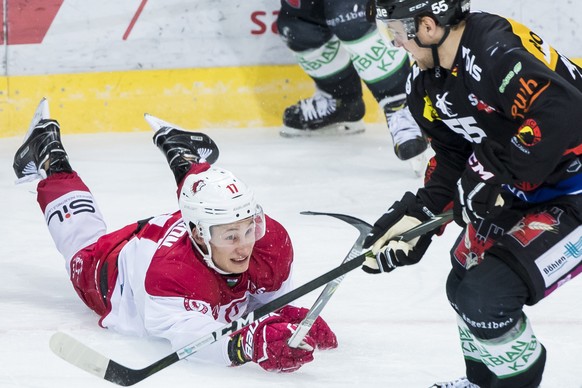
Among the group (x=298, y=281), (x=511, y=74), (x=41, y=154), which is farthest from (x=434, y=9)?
(x=41, y=154)

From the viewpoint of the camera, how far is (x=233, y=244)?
297 centimetres

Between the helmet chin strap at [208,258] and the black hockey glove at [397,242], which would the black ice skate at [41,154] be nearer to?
the helmet chin strap at [208,258]

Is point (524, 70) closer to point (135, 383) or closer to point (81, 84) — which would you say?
point (135, 383)

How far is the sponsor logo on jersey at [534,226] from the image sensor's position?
2.43 meters

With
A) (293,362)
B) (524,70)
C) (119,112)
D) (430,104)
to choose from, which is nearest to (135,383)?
(293,362)

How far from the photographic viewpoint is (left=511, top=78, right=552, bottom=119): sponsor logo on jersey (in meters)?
2.34

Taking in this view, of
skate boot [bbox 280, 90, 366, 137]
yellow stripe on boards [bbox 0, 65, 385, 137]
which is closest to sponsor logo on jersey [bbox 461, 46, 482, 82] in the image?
skate boot [bbox 280, 90, 366, 137]

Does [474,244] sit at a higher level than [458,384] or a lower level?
higher

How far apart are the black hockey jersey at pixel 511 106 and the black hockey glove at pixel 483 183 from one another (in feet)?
0.07

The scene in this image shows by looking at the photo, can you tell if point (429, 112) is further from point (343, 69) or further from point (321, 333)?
point (343, 69)

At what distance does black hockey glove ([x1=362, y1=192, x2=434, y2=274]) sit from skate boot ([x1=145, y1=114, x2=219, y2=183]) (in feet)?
3.50

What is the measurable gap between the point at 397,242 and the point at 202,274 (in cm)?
58

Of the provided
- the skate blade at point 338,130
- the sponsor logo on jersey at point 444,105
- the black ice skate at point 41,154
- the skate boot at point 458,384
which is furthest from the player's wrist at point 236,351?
the skate blade at point 338,130

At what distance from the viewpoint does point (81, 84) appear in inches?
214
